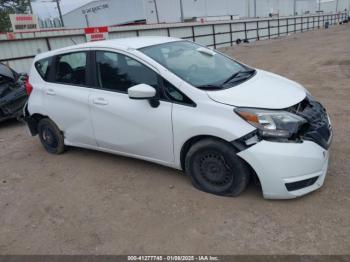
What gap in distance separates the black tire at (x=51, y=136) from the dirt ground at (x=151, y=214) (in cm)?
37

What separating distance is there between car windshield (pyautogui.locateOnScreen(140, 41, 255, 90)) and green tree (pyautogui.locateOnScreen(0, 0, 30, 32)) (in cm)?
3853

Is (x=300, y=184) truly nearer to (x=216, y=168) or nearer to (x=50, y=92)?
(x=216, y=168)

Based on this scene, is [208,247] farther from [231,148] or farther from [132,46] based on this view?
[132,46]

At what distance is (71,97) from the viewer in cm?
460

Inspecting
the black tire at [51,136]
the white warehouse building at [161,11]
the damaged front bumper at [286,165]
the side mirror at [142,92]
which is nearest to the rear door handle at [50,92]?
the black tire at [51,136]

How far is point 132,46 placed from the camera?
409 cm

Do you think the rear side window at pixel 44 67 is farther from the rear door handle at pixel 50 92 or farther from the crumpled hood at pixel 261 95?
the crumpled hood at pixel 261 95

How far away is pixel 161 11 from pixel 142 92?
4842cm

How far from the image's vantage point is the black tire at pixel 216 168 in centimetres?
334

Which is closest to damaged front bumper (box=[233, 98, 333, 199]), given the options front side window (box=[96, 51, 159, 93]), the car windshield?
the car windshield

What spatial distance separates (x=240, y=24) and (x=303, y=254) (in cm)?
2833

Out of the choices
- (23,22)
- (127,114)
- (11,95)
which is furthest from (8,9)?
(127,114)

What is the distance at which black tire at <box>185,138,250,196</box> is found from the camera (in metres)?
3.34

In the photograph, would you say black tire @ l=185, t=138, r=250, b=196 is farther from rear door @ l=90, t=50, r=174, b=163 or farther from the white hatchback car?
rear door @ l=90, t=50, r=174, b=163
